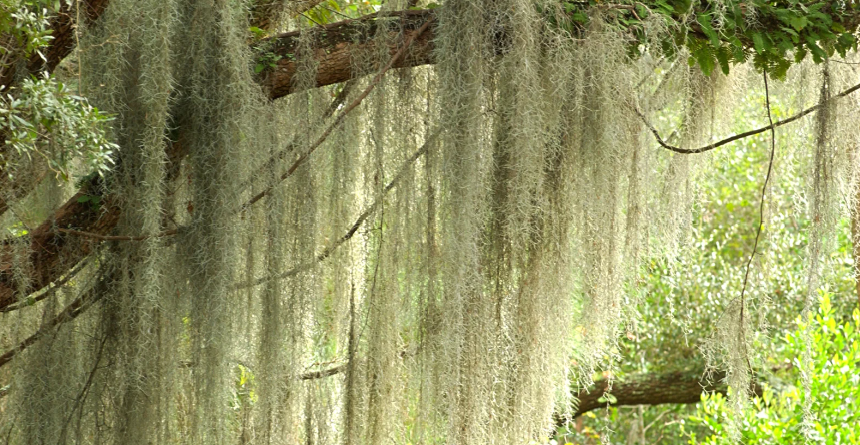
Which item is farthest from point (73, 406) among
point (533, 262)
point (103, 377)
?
point (533, 262)

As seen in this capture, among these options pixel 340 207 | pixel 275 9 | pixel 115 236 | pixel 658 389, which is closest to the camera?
pixel 115 236

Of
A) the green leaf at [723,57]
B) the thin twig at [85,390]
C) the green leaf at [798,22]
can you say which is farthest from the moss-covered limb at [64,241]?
the green leaf at [798,22]

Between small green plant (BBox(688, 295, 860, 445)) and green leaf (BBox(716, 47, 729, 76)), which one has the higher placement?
green leaf (BBox(716, 47, 729, 76))

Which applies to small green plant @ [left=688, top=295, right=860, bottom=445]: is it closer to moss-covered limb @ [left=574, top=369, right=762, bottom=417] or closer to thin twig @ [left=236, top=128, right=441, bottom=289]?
moss-covered limb @ [left=574, top=369, right=762, bottom=417]

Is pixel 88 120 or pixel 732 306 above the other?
pixel 88 120

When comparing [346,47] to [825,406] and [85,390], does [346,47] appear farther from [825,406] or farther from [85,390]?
[825,406]

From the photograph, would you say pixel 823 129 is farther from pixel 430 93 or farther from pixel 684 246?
pixel 430 93

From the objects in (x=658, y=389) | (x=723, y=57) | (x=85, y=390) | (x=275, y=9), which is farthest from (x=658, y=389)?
(x=85, y=390)

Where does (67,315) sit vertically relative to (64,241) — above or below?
below

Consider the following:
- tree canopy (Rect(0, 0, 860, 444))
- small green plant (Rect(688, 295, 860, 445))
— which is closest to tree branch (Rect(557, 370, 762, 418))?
small green plant (Rect(688, 295, 860, 445))

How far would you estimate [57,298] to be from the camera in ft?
6.47

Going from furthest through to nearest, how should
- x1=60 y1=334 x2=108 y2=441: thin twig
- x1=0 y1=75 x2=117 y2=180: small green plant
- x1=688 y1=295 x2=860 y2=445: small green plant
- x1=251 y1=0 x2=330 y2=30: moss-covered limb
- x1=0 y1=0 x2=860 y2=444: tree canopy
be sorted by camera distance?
x1=688 y1=295 x2=860 y2=445: small green plant < x1=251 y1=0 x2=330 y2=30: moss-covered limb < x1=60 y1=334 x2=108 y2=441: thin twig < x1=0 y1=0 x2=860 y2=444: tree canopy < x1=0 y1=75 x2=117 y2=180: small green plant

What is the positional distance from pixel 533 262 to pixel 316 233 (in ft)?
1.53

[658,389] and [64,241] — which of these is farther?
[658,389]
